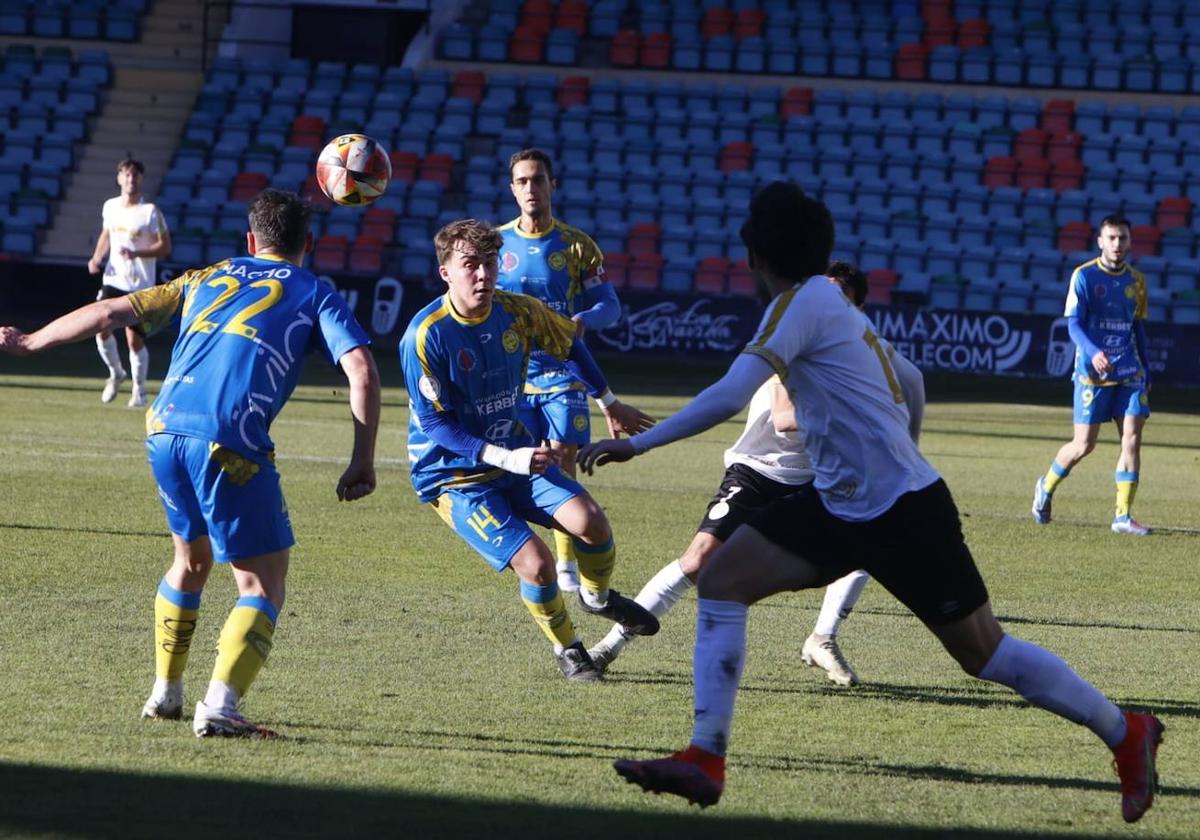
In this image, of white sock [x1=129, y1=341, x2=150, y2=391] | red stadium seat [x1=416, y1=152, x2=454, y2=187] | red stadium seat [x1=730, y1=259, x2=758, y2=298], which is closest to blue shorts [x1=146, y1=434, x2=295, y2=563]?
white sock [x1=129, y1=341, x2=150, y2=391]

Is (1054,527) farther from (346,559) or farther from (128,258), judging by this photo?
(128,258)

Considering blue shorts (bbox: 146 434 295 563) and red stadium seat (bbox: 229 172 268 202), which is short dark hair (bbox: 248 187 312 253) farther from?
red stadium seat (bbox: 229 172 268 202)

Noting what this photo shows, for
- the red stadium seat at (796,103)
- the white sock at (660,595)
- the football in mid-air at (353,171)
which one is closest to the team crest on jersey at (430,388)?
the white sock at (660,595)

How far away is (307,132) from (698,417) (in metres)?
27.5

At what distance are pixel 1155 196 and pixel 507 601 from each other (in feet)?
76.7

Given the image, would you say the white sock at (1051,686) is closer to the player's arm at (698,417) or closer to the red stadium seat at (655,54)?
the player's arm at (698,417)

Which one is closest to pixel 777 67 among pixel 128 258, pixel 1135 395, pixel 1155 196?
pixel 1155 196

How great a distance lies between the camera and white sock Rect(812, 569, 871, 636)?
23.9 ft

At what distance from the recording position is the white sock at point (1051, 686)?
520cm

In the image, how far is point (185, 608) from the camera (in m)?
5.99

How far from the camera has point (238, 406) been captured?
5.66 m

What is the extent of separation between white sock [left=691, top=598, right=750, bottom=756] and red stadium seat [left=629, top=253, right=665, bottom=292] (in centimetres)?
2302

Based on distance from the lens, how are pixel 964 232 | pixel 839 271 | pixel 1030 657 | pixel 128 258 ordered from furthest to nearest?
pixel 964 232
pixel 128 258
pixel 839 271
pixel 1030 657

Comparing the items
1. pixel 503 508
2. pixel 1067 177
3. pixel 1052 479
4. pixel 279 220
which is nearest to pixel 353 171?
pixel 503 508
